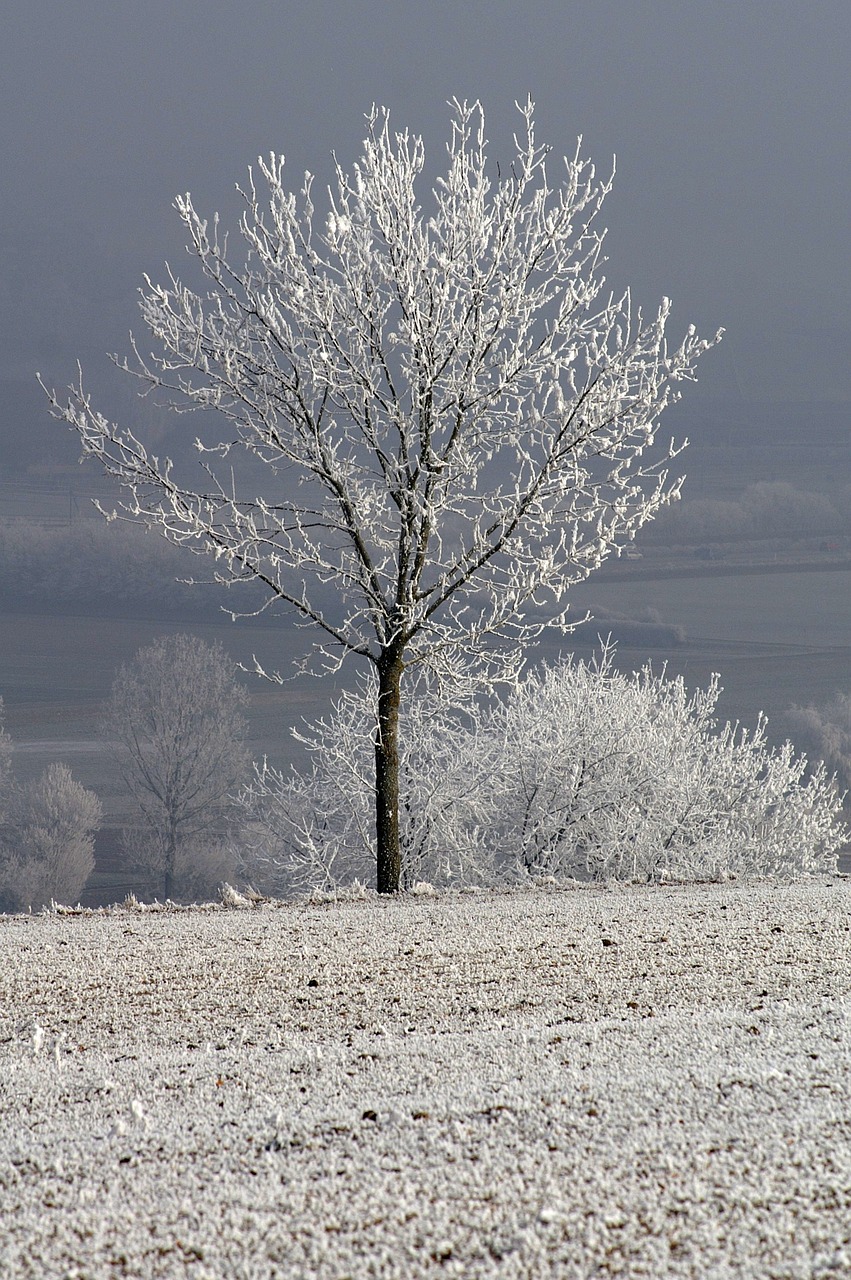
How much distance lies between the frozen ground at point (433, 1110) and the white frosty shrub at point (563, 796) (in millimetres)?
15246

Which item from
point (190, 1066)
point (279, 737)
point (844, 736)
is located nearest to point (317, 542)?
point (190, 1066)

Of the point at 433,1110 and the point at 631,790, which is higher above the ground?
the point at 631,790

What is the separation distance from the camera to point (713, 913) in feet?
28.2

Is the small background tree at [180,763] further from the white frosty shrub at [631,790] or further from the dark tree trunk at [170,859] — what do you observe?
the white frosty shrub at [631,790]

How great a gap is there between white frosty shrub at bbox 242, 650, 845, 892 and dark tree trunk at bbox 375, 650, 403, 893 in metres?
9.15

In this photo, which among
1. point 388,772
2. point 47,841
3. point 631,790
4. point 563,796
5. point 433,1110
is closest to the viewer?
point 433,1110

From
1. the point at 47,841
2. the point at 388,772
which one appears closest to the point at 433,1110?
the point at 388,772

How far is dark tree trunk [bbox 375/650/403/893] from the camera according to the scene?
12.4 metres

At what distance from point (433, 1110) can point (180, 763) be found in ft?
181

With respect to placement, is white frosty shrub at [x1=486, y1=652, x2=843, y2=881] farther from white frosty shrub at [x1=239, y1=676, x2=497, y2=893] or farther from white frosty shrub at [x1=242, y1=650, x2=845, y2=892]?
white frosty shrub at [x1=239, y1=676, x2=497, y2=893]

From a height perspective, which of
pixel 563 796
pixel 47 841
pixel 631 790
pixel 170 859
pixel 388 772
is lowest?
pixel 170 859

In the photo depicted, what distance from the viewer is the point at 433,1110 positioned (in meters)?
3.81

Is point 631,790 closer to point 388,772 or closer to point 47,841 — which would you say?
point 388,772

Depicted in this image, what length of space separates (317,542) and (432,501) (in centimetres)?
144
